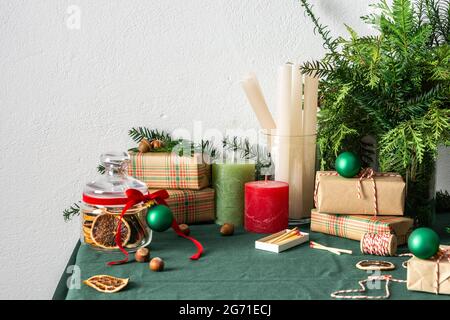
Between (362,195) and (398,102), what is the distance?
0.18 m

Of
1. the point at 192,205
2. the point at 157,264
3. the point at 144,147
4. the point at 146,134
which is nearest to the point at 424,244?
the point at 157,264

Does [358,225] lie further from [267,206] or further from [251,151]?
[251,151]

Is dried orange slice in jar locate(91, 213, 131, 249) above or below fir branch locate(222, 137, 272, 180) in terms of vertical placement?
below

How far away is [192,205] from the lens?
1161mm

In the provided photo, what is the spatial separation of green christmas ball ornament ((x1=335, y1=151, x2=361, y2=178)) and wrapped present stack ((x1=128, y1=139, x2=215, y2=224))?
28 centimetres

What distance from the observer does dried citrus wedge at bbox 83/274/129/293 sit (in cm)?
81

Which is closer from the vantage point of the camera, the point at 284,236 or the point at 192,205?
the point at 284,236

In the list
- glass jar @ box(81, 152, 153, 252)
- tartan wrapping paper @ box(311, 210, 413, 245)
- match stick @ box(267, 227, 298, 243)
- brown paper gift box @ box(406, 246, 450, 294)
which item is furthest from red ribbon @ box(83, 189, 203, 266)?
brown paper gift box @ box(406, 246, 450, 294)

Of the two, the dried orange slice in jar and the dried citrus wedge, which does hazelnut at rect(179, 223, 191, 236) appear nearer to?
the dried orange slice in jar

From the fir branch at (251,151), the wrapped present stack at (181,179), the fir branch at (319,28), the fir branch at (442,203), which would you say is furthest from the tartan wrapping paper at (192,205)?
the fir branch at (442,203)

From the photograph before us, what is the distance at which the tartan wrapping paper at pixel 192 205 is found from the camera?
1.15m

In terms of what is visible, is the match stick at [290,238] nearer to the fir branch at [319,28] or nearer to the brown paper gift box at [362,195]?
the brown paper gift box at [362,195]
